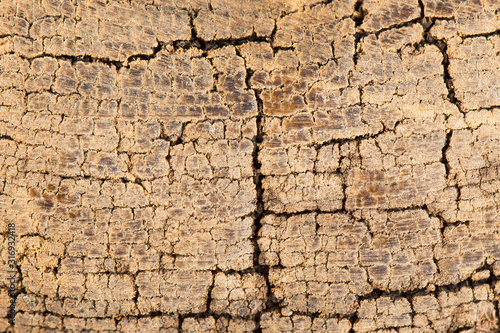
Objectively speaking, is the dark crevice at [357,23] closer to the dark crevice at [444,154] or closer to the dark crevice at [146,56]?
the dark crevice at [444,154]

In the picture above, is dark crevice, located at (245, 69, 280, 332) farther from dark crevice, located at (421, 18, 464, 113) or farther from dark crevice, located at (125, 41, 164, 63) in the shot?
dark crevice, located at (421, 18, 464, 113)

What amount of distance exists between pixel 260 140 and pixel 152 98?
481 millimetres

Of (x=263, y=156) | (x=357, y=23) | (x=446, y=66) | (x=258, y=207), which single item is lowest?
(x=258, y=207)

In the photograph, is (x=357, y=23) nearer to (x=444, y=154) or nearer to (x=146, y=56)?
(x=444, y=154)

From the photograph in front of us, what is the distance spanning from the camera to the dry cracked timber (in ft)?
4.61

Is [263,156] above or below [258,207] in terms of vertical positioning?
above

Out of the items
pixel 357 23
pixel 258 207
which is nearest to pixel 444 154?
pixel 357 23

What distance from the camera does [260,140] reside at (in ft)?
4.66

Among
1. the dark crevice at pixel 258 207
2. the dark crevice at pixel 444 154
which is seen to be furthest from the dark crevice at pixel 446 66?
the dark crevice at pixel 258 207

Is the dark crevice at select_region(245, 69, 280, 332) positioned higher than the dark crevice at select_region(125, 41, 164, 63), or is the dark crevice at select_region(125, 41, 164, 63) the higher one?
the dark crevice at select_region(125, 41, 164, 63)

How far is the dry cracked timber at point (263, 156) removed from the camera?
4.61ft

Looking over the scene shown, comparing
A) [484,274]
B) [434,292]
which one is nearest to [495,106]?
[484,274]

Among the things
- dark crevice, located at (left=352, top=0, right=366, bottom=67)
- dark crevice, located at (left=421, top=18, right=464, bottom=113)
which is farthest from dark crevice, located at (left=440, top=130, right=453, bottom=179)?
dark crevice, located at (left=352, top=0, right=366, bottom=67)

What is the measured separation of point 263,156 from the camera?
1.42 meters
